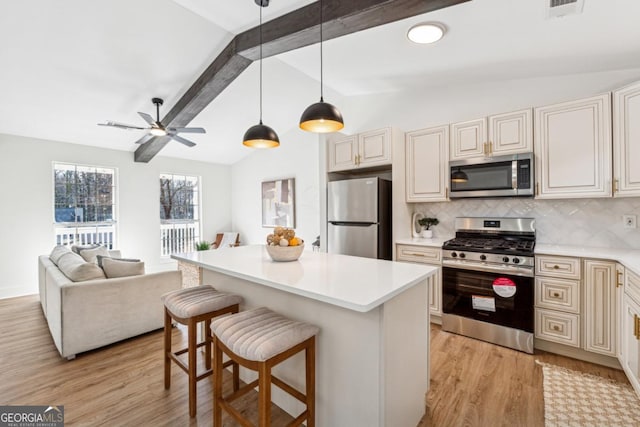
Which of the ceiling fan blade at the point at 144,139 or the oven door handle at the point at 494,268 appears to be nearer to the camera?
the oven door handle at the point at 494,268

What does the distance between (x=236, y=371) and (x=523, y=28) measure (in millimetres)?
3176

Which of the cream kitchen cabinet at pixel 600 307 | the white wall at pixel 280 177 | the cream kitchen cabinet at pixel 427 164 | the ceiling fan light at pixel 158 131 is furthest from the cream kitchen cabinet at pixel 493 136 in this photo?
the ceiling fan light at pixel 158 131

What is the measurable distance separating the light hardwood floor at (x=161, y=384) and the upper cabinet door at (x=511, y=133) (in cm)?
188

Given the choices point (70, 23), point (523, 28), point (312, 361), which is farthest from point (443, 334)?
point (70, 23)

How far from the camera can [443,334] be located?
113 inches

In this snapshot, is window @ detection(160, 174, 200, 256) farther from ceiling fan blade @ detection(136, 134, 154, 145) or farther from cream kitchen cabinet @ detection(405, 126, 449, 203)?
cream kitchen cabinet @ detection(405, 126, 449, 203)

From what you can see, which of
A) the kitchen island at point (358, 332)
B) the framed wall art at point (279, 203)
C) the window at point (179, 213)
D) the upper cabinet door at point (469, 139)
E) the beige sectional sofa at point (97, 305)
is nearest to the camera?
the kitchen island at point (358, 332)

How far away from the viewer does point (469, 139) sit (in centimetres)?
301

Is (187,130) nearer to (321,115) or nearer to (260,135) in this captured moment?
(260,135)

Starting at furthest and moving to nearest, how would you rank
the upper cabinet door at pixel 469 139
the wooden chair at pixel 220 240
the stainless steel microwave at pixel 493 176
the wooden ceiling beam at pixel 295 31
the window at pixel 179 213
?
the wooden chair at pixel 220 240
the window at pixel 179 213
the upper cabinet door at pixel 469 139
the stainless steel microwave at pixel 493 176
the wooden ceiling beam at pixel 295 31

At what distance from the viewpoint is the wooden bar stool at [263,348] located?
4.14 feet

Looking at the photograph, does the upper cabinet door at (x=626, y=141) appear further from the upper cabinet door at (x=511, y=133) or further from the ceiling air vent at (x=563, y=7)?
the ceiling air vent at (x=563, y=7)

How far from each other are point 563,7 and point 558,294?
6.92 feet

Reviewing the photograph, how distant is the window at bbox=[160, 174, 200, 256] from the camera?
19.9 feet
